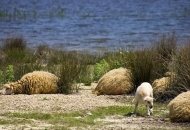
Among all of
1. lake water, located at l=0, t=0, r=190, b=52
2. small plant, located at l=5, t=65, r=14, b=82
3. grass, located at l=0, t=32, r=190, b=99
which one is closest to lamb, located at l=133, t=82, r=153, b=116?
grass, located at l=0, t=32, r=190, b=99

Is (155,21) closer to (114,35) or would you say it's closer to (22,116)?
(114,35)

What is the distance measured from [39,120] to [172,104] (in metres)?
2.57

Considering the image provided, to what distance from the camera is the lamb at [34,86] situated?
1518cm

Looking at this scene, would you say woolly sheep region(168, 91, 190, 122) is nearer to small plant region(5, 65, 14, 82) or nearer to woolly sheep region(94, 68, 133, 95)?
woolly sheep region(94, 68, 133, 95)

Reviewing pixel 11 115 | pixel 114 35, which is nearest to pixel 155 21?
pixel 114 35

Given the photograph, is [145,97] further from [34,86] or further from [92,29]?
[92,29]

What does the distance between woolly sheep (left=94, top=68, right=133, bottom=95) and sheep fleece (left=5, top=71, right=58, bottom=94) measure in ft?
3.61

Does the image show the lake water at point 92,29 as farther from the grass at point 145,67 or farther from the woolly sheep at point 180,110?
the woolly sheep at point 180,110

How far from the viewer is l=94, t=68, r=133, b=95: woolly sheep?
1516cm

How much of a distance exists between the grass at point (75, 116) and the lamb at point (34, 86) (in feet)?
7.96

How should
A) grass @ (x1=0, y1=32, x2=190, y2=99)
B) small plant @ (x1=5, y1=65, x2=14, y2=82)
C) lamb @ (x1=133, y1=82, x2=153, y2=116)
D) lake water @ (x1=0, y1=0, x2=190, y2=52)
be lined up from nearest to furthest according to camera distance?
lamb @ (x1=133, y1=82, x2=153, y2=116), grass @ (x1=0, y1=32, x2=190, y2=99), small plant @ (x1=5, y1=65, x2=14, y2=82), lake water @ (x1=0, y1=0, x2=190, y2=52)

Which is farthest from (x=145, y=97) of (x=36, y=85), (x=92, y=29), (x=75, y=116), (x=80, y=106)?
(x=92, y=29)

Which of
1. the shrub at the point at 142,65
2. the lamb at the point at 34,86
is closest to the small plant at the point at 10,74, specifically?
the lamb at the point at 34,86

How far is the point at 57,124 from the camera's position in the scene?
11477 millimetres
